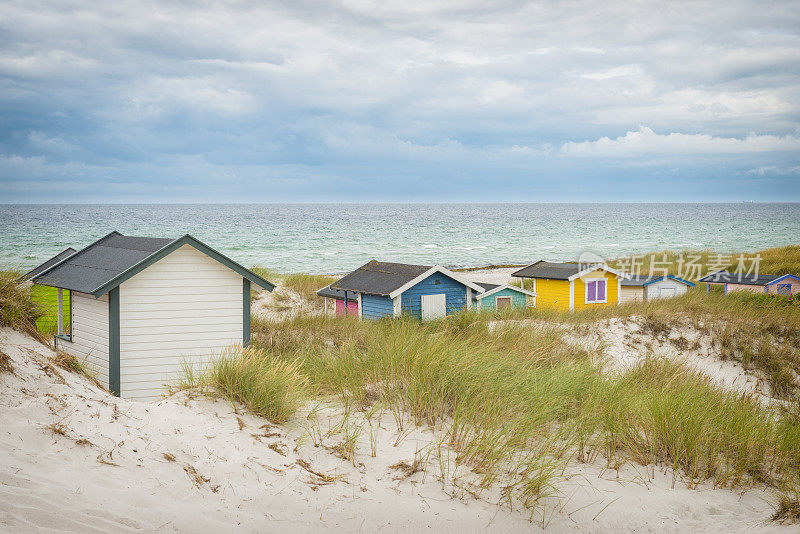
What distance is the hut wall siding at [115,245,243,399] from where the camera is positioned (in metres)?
12.8

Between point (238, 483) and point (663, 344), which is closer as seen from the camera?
point (238, 483)

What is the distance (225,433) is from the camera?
6848 millimetres

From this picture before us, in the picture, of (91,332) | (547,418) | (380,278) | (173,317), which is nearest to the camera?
(547,418)

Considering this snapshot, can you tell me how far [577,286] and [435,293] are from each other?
888cm

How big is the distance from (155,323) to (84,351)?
2078 mm

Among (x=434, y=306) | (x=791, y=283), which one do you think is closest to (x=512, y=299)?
(x=434, y=306)

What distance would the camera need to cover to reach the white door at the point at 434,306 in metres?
21.6

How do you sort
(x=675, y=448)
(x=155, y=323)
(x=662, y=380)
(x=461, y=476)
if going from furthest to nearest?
(x=155, y=323)
(x=662, y=380)
(x=675, y=448)
(x=461, y=476)

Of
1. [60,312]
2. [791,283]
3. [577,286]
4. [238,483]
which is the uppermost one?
[60,312]

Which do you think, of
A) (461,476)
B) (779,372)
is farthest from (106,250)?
(779,372)

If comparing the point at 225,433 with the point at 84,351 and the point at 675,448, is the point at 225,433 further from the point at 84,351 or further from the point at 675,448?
the point at 84,351

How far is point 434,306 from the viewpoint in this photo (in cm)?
2198

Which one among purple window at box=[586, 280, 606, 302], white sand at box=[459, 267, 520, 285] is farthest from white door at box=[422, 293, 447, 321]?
white sand at box=[459, 267, 520, 285]

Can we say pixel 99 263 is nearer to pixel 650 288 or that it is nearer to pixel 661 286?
pixel 650 288
